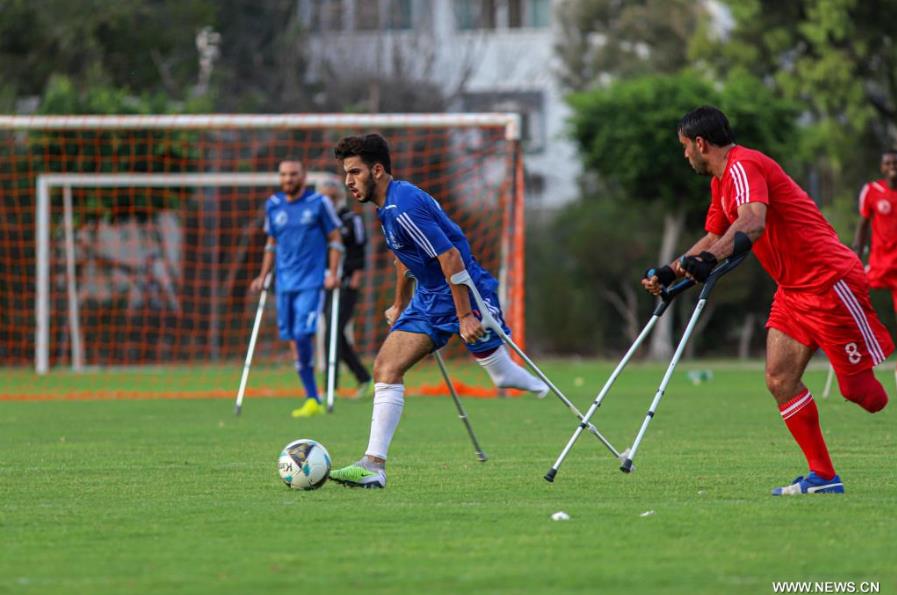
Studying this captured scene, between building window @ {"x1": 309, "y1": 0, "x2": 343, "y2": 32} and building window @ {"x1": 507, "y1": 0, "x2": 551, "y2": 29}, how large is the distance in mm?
5093

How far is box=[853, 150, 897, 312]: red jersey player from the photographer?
1451cm

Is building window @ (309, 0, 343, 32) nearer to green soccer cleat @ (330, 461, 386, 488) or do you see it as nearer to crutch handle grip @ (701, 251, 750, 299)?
green soccer cleat @ (330, 461, 386, 488)

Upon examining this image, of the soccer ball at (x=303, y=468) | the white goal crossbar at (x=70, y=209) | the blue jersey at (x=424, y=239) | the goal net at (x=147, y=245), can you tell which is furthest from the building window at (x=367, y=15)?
the soccer ball at (x=303, y=468)

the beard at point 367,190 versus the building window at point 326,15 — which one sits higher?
the building window at point 326,15

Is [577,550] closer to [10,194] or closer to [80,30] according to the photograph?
[10,194]

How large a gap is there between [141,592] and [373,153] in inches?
146

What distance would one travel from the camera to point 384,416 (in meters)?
8.65

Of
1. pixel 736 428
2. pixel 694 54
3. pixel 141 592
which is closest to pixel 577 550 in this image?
pixel 141 592

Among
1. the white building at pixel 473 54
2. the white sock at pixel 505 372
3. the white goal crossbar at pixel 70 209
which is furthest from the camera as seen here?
the white building at pixel 473 54

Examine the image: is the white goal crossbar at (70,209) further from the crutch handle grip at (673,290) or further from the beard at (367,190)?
the crutch handle grip at (673,290)

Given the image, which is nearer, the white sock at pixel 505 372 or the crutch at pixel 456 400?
the white sock at pixel 505 372

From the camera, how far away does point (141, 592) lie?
545 cm

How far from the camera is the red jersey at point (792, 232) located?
26.1ft

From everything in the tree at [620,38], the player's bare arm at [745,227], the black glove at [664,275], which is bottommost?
the black glove at [664,275]
